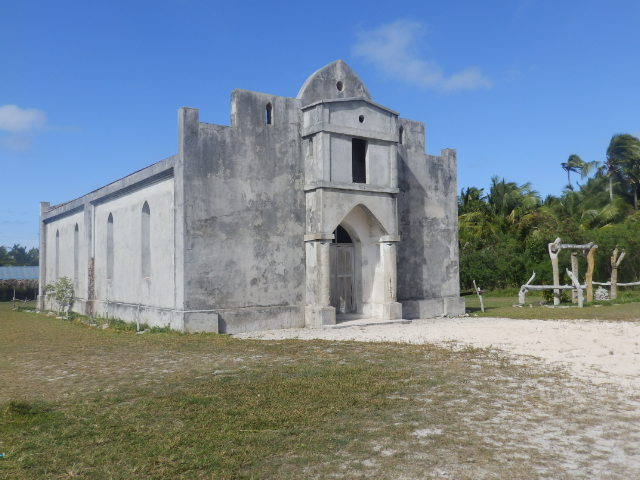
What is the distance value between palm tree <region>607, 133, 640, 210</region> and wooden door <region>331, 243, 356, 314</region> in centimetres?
3201

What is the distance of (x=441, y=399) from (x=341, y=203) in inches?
404

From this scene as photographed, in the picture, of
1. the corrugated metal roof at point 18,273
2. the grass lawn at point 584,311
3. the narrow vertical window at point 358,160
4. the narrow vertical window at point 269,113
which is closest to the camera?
the narrow vertical window at point 269,113

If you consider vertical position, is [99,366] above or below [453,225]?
below

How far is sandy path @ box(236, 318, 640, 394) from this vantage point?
9344mm

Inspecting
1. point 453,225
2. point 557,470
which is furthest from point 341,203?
point 557,470

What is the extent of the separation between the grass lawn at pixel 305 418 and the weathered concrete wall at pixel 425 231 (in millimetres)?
8525

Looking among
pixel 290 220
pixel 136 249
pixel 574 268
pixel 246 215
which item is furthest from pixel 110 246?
pixel 574 268

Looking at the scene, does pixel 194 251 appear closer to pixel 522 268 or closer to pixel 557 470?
pixel 557 470

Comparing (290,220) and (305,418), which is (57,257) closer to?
(290,220)

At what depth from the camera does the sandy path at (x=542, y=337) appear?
9.34 meters

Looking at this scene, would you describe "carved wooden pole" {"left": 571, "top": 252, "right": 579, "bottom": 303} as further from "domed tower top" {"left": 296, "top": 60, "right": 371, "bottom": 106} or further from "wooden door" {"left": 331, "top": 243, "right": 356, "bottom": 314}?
"domed tower top" {"left": 296, "top": 60, "right": 371, "bottom": 106}

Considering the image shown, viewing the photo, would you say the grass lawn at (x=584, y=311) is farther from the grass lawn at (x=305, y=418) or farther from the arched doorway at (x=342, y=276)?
the grass lawn at (x=305, y=418)

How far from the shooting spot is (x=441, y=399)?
7227 millimetres

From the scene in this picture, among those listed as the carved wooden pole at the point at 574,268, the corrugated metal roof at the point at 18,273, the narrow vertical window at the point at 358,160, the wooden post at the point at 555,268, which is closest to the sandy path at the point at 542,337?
the narrow vertical window at the point at 358,160
